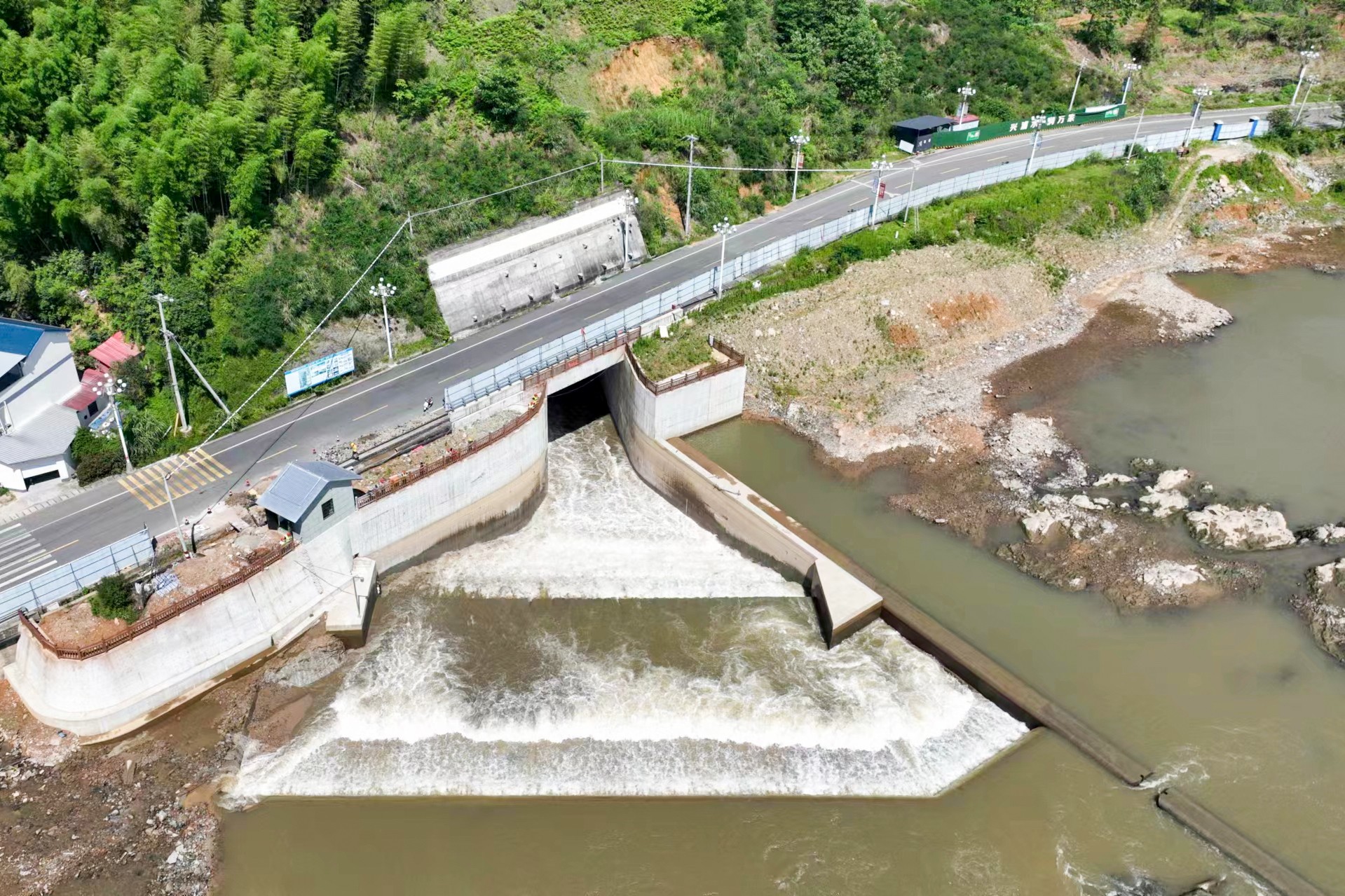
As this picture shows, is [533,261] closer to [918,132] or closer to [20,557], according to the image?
[20,557]

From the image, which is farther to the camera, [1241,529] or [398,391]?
[398,391]

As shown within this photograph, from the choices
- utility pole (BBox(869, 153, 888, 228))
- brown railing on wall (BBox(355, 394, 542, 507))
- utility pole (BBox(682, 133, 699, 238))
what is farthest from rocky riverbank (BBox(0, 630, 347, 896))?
utility pole (BBox(869, 153, 888, 228))

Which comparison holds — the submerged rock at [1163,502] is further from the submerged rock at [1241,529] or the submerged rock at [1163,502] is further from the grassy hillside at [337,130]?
the grassy hillside at [337,130]

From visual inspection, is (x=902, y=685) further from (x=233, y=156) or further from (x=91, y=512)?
(x=233, y=156)

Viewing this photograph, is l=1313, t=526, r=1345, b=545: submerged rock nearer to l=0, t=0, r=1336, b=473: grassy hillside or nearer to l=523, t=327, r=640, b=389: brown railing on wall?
l=523, t=327, r=640, b=389: brown railing on wall

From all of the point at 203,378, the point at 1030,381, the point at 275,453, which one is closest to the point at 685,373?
the point at 275,453

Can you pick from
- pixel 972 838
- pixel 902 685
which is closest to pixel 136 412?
pixel 902 685
